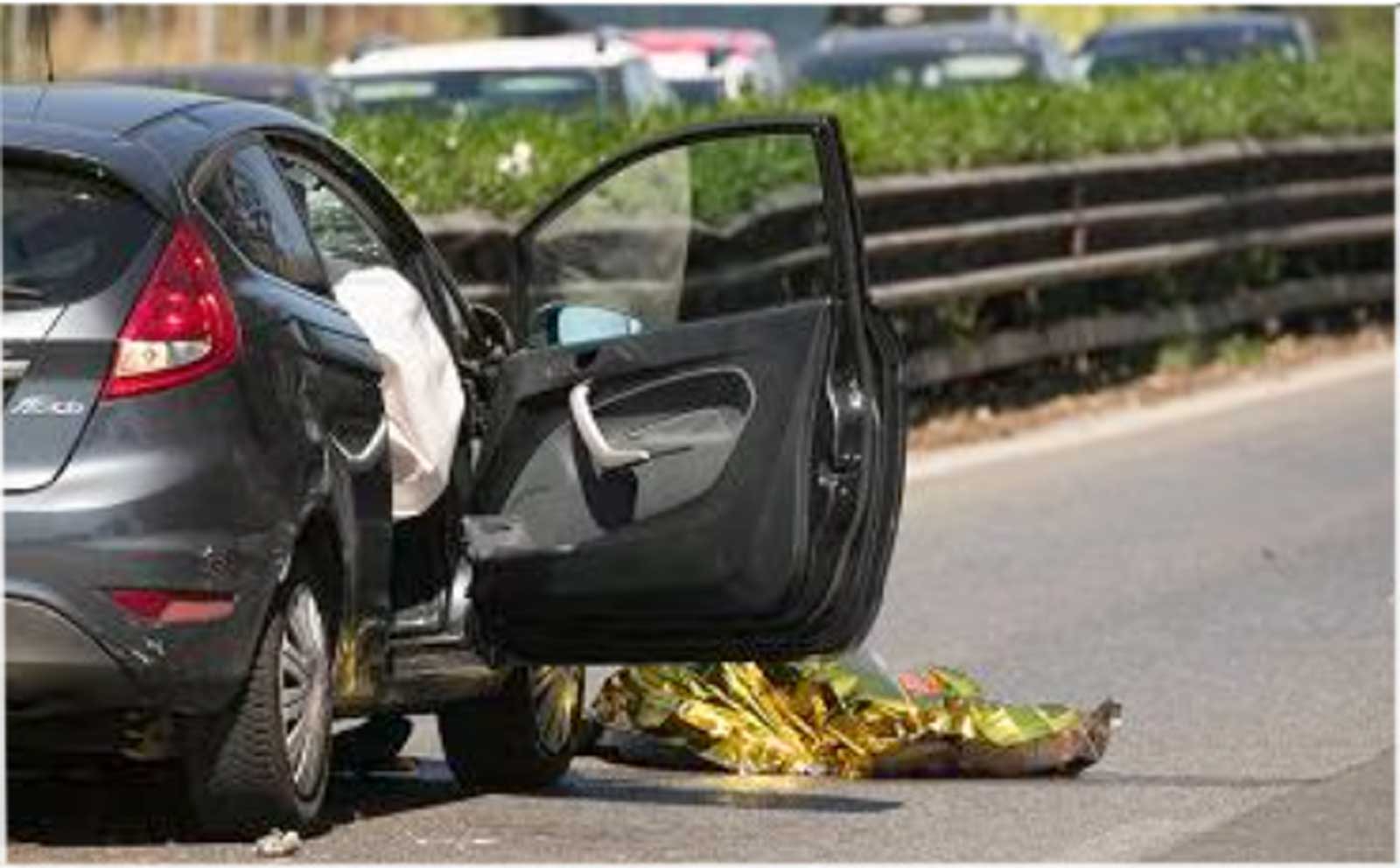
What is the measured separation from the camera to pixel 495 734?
8.95m

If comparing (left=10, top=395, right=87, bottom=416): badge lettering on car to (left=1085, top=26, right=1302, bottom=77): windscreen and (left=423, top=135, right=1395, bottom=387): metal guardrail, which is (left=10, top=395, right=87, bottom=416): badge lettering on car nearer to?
(left=423, top=135, right=1395, bottom=387): metal guardrail

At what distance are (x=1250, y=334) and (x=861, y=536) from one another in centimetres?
1423

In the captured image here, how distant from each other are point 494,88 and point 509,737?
1257 centimetres

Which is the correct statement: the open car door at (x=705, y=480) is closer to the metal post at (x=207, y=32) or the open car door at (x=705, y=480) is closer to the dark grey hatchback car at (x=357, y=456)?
the dark grey hatchback car at (x=357, y=456)

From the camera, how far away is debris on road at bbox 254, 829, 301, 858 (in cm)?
758

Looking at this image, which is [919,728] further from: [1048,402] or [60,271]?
[1048,402]

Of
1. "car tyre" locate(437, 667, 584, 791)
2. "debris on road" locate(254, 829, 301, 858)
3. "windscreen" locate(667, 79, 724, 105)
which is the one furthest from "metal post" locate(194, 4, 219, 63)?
"debris on road" locate(254, 829, 301, 858)

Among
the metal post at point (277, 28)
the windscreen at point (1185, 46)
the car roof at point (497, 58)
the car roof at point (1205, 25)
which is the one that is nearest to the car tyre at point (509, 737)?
the car roof at point (497, 58)

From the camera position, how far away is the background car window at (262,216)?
7754 mm

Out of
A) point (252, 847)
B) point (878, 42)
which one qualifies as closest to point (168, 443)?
point (252, 847)

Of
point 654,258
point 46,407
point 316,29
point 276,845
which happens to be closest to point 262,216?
point 46,407

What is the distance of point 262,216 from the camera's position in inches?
313

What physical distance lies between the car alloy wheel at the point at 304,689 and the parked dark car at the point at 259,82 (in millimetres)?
10536

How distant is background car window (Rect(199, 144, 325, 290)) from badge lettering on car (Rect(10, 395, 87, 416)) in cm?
55
